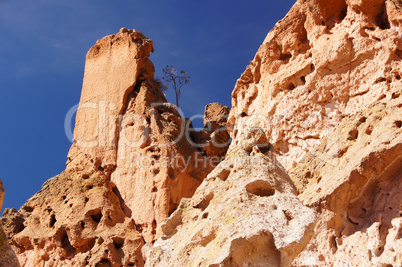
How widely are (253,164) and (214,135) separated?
13.1 meters

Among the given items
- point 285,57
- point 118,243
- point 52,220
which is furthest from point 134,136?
point 285,57

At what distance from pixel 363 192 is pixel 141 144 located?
8859mm

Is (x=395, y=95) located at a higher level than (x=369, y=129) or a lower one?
higher

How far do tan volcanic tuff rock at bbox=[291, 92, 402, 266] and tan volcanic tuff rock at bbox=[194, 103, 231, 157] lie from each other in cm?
833

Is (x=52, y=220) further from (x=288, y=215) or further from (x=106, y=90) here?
(x=288, y=215)

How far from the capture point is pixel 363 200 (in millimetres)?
9586

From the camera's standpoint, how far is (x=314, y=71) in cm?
1465

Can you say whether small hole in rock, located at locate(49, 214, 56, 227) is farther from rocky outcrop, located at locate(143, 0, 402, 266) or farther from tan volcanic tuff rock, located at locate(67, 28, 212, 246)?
rocky outcrop, located at locate(143, 0, 402, 266)

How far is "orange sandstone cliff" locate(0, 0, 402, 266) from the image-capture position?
241 inches

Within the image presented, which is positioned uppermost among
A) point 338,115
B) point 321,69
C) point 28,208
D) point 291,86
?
point 291,86

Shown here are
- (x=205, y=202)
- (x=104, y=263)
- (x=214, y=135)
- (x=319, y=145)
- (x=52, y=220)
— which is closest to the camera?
(x=205, y=202)

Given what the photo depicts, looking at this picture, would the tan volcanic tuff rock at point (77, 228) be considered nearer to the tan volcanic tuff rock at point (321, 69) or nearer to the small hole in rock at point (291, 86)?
the tan volcanic tuff rock at point (321, 69)

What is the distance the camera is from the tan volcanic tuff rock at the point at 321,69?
1339cm

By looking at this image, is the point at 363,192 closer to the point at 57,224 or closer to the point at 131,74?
the point at 57,224
